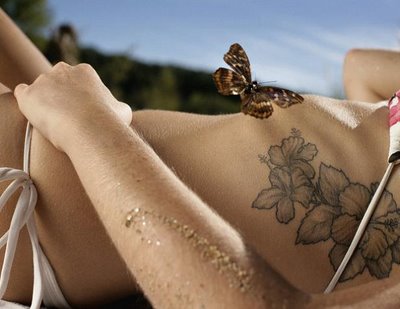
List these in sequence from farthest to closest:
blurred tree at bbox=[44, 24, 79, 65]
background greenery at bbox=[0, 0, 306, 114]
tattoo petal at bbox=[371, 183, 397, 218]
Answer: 1. background greenery at bbox=[0, 0, 306, 114]
2. blurred tree at bbox=[44, 24, 79, 65]
3. tattoo petal at bbox=[371, 183, 397, 218]

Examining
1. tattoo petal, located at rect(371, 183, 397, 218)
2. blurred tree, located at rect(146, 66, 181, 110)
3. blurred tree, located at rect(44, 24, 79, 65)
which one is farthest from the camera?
blurred tree, located at rect(146, 66, 181, 110)

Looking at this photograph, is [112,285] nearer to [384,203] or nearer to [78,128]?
[78,128]

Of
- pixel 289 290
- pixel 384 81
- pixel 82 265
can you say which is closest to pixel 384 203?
pixel 289 290

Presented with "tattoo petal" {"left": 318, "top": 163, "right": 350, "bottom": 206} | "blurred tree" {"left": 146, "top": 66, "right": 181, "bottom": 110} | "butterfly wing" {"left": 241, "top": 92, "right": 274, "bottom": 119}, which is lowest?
"blurred tree" {"left": 146, "top": 66, "right": 181, "bottom": 110}

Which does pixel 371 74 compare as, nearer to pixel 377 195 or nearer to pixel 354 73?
pixel 354 73

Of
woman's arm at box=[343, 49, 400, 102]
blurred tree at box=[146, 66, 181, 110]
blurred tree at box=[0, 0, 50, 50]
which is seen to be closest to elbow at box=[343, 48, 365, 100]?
woman's arm at box=[343, 49, 400, 102]

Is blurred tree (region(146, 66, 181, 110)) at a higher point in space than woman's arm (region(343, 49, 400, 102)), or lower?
lower

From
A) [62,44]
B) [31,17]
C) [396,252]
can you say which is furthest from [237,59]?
[31,17]

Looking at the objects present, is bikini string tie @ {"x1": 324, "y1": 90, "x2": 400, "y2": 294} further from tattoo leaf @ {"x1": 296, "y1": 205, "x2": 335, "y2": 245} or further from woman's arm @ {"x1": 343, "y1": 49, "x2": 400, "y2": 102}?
woman's arm @ {"x1": 343, "y1": 49, "x2": 400, "y2": 102}
